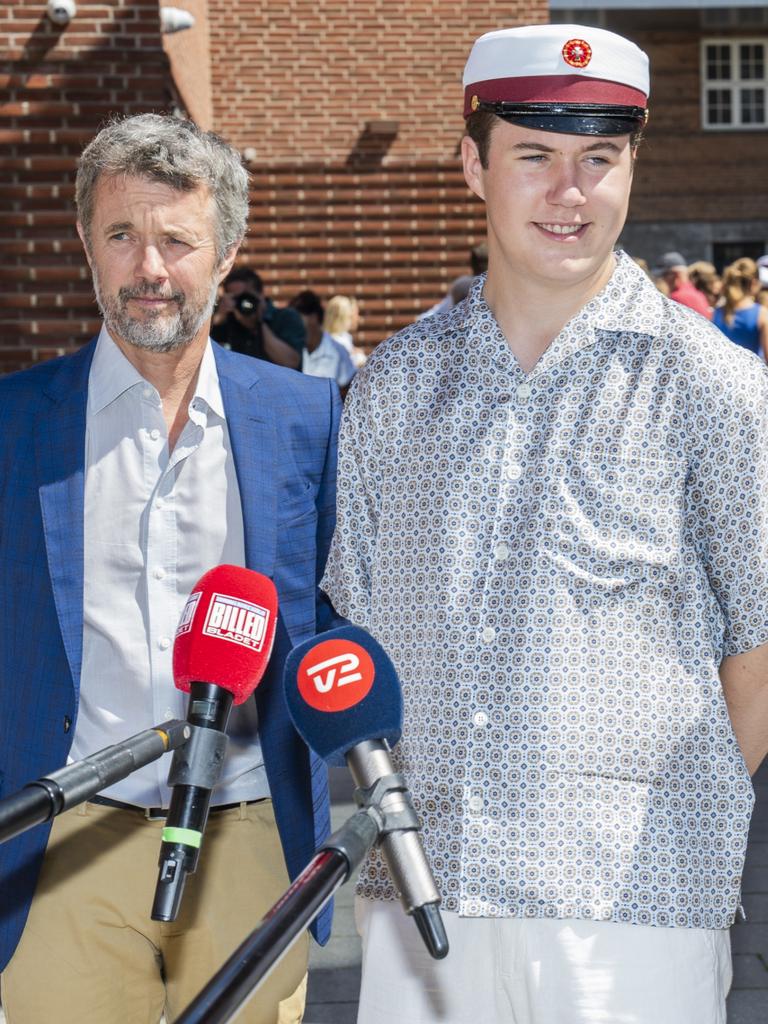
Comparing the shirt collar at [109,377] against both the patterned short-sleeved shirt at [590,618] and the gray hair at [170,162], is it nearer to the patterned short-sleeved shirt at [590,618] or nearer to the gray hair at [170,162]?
the gray hair at [170,162]

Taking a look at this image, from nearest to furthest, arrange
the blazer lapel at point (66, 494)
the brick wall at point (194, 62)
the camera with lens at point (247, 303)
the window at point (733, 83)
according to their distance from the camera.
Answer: the blazer lapel at point (66, 494), the camera with lens at point (247, 303), the brick wall at point (194, 62), the window at point (733, 83)

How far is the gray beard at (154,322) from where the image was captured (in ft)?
9.78

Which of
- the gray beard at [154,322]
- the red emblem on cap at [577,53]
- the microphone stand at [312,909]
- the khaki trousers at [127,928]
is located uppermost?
the red emblem on cap at [577,53]

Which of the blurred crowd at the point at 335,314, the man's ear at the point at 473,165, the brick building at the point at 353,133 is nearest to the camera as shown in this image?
the man's ear at the point at 473,165

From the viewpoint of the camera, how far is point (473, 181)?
2697mm

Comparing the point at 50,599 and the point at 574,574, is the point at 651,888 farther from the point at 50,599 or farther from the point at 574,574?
the point at 50,599

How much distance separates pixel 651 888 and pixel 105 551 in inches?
50.9

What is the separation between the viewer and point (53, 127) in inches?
353

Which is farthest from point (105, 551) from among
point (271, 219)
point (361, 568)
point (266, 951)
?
point (271, 219)

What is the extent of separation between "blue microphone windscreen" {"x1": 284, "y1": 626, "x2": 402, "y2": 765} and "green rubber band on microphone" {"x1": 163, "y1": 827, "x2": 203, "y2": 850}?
0.23m

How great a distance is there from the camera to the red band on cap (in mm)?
2479

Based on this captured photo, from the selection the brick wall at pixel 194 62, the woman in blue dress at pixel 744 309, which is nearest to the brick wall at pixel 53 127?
the brick wall at pixel 194 62

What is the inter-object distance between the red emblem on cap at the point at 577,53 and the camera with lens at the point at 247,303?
623 centimetres

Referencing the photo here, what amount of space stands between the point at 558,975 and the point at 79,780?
985 millimetres
